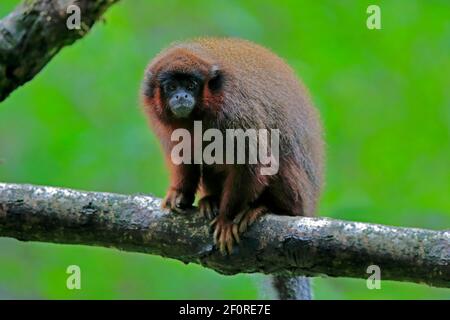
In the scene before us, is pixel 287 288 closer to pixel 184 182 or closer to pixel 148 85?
pixel 184 182

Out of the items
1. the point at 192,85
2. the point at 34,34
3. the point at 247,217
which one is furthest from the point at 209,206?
the point at 34,34

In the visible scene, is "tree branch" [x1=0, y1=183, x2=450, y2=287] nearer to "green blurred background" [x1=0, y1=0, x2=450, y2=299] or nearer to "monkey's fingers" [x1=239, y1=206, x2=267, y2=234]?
"monkey's fingers" [x1=239, y1=206, x2=267, y2=234]

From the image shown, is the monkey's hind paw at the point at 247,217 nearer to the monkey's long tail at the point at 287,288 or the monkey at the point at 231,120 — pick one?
the monkey at the point at 231,120

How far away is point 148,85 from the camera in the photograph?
512 centimetres

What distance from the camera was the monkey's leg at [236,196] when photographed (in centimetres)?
478

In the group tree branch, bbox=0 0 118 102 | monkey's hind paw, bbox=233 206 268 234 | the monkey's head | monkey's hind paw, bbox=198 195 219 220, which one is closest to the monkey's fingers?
monkey's hind paw, bbox=233 206 268 234

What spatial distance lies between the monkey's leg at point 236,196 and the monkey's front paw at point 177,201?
0.69 feet

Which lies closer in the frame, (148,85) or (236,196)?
(236,196)

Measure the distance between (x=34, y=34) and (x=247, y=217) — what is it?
173cm

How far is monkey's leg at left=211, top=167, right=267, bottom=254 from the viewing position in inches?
188

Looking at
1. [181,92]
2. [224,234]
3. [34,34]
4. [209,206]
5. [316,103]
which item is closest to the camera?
[224,234]

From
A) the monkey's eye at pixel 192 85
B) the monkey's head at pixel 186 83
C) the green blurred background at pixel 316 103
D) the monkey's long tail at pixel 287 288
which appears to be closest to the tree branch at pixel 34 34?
the monkey's head at pixel 186 83

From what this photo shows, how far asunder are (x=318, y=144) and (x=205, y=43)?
40.1 inches

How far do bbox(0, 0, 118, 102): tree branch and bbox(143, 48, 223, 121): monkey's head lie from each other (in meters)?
0.60
